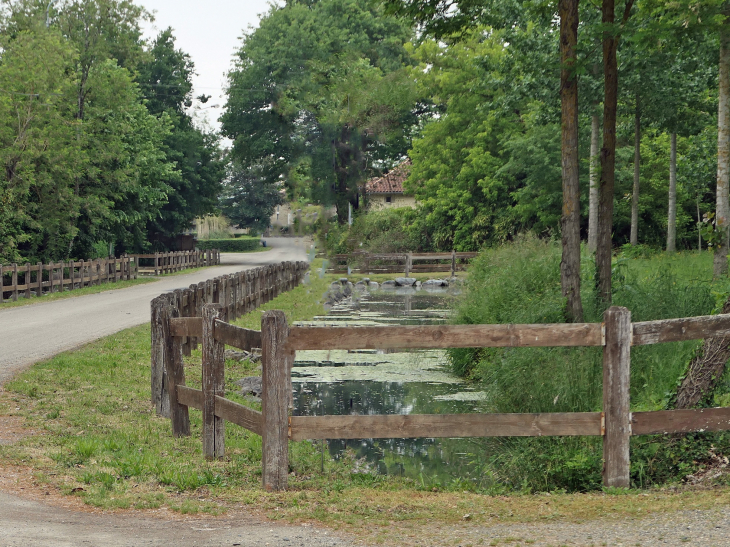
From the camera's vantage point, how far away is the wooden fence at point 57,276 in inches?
1060

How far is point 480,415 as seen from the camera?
661 centimetres

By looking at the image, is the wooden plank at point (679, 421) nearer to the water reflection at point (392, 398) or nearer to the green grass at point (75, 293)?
the water reflection at point (392, 398)

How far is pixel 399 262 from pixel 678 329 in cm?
3987

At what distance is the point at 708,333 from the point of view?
6.81 meters

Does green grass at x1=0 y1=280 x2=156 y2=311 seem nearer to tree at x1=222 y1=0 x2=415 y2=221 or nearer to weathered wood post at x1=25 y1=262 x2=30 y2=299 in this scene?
weathered wood post at x1=25 y1=262 x2=30 y2=299

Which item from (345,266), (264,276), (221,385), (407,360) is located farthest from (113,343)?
(345,266)

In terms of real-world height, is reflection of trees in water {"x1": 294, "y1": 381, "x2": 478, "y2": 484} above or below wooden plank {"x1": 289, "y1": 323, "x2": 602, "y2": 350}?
below

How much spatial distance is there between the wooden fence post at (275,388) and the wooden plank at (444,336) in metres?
0.12

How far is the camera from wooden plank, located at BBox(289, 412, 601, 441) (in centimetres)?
647

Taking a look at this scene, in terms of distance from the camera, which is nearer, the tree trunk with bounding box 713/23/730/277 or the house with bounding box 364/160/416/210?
the tree trunk with bounding box 713/23/730/277

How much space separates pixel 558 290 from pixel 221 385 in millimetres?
8480

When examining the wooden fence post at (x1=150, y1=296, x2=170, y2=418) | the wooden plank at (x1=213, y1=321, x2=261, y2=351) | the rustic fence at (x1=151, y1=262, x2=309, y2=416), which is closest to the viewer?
the wooden plank at (x1=213, y1=321, x2=261, y2=351)

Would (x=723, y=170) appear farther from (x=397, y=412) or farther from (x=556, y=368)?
(x=397, y=412)

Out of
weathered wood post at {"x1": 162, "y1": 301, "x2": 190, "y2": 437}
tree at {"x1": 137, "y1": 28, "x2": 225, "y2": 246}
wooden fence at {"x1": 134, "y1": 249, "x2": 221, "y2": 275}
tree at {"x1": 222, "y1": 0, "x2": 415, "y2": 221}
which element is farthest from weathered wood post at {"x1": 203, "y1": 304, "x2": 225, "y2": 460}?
tree at {"x1": 137, "y1": 28, "x2": 225, "y2": 246}
